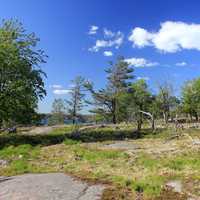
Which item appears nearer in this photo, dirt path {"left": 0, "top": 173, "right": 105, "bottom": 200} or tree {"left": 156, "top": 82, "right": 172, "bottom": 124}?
dirt path {"left": 0, "top": 173, "right": 105, "bottom": 200}

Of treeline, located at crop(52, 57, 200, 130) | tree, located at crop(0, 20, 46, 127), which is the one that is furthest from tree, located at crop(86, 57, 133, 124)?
tree, located at crop(0, 20, 46, 127)

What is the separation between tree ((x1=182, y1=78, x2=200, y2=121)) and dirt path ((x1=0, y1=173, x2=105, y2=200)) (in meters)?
65.4

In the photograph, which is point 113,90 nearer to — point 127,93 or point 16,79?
point 127,93

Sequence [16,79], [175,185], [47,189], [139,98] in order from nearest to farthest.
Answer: [47,189] < [175,185] < [16,79] < [139,98]

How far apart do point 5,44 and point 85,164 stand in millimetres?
20312

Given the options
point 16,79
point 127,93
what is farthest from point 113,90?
point 16,79

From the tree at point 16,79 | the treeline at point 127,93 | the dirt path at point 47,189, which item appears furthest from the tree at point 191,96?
the dirt path at point 47,189

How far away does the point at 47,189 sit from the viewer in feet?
41.1

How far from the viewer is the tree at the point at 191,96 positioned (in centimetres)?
7781

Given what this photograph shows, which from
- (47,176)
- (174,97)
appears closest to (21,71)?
(47,176)

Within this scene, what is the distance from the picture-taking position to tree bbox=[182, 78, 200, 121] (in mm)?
77812

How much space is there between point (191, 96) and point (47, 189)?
69.6 meters

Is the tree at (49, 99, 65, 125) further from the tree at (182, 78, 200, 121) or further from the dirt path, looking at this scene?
the dirt path

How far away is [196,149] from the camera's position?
21.8 m
